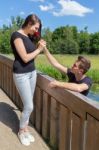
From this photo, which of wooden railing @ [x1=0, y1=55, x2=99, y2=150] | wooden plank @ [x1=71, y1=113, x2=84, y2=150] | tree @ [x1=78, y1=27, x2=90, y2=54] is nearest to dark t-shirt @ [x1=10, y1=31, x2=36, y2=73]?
wooden railing @ [x1=0, y1=55, x2=99, y2=150]

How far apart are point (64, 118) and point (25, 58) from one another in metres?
0.88

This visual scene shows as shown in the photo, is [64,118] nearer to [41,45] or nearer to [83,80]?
[83,80]

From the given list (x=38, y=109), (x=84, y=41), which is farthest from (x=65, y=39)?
(x=38, y=109)

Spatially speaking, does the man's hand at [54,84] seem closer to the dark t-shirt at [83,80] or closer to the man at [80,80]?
the man at [80,80]

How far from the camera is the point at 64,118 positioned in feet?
15.9

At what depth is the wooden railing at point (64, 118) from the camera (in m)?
4.07

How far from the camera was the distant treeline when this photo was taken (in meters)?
65.0

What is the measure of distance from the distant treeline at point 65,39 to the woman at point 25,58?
57.0 m

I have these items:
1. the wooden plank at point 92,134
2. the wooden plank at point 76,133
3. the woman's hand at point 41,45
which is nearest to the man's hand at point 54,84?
the woman's hand at point 41,45

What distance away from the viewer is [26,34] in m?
5.40

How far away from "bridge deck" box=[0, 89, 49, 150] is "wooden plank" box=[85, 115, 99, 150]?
126cm

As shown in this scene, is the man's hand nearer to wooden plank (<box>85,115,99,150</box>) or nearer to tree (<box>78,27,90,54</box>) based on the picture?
wooden plank (<box>85,115,99,150</box>)

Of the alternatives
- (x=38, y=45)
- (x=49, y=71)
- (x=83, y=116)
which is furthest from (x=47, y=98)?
(x=49, y=71)

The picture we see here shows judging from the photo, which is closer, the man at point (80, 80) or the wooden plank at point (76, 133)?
the wooden plank at point (76, 133)
